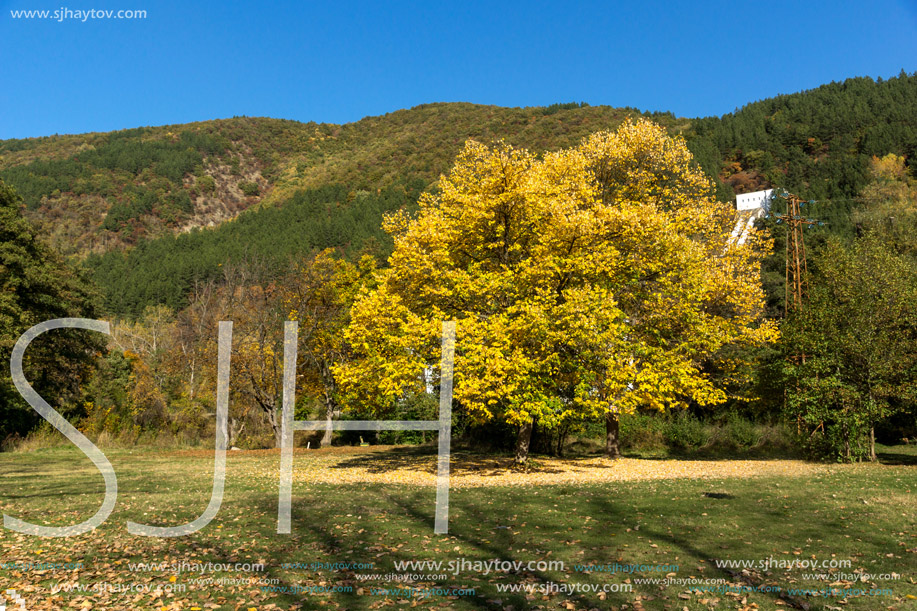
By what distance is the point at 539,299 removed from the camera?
1794 centimetres

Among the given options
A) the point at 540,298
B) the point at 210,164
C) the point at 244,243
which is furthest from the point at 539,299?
the point at 210,164

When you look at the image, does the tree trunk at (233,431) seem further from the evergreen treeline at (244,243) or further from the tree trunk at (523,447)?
the evergreen treeline at (244,243)

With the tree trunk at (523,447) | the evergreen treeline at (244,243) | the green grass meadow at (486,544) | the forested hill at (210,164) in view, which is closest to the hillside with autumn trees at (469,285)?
the evergreen treeline at (244,243)

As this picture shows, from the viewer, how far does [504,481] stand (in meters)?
16.9

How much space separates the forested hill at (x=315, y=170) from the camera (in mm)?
89500

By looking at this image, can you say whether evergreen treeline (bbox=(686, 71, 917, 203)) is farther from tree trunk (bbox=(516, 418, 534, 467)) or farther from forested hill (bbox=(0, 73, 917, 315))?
tree trunk (bbox=(516, 418, 534, 467))

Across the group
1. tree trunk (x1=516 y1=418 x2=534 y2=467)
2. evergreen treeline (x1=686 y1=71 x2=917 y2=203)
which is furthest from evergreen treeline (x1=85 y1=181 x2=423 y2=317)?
evergreen treeline (x1=686 y1=71 x2=917 y2=203)

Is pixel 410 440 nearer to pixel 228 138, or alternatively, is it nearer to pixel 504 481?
pixel 504 481

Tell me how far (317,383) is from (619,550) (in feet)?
99.2

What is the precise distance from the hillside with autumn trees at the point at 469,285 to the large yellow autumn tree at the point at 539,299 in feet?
0.41

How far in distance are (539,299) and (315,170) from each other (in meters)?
166

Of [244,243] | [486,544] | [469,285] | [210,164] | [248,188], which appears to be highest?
[210,164]

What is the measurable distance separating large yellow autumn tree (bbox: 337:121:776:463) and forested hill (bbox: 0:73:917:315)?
31003 millimetres

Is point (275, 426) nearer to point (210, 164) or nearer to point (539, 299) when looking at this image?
point (539, 299)
